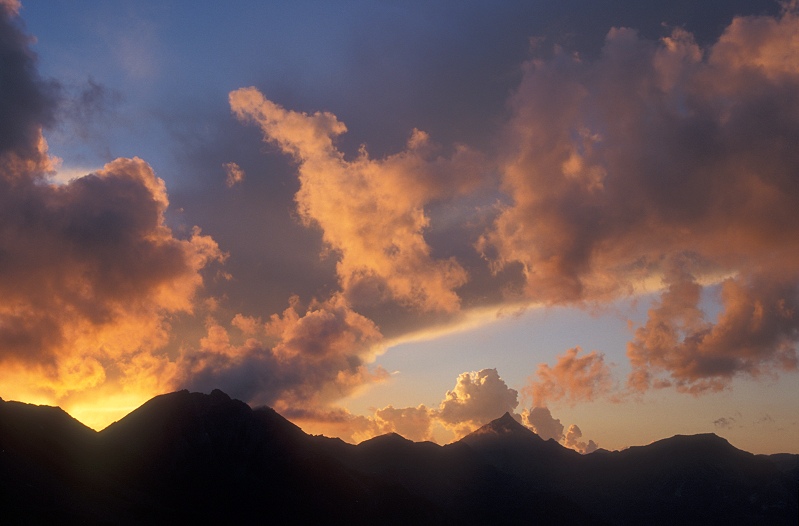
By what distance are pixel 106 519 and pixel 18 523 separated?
116 ft

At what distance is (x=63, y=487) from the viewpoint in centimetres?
19800

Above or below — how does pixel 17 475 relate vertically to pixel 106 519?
above

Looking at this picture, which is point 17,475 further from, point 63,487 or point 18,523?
point 18,523

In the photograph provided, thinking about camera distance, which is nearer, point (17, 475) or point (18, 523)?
point (18, 523)

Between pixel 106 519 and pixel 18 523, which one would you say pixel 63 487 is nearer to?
pixel 106 519

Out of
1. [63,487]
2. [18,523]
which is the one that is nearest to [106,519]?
[63,487]

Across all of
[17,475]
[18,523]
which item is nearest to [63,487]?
[17,475]

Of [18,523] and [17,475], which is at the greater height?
[17,475]

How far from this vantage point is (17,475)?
189625 mm

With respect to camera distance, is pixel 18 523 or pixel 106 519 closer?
pixel 18 523

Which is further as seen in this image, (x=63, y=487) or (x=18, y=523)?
(x=63, y=487)

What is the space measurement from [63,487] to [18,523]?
3886cm

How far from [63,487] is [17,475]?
14883 mm

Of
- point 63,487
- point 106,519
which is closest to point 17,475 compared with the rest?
point 63,487
